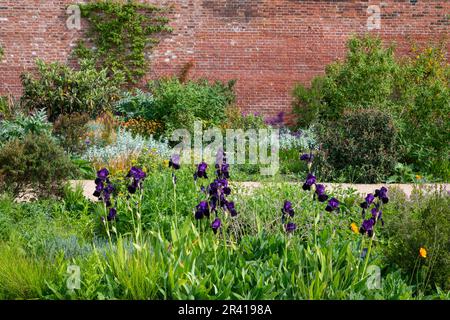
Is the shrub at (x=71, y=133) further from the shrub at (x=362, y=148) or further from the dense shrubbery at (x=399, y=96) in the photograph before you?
the dense shrubbery at (x=399, y=96)

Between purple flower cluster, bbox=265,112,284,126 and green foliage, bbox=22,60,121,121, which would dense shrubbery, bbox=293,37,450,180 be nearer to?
purple flower cluster, bbox=265,112,284,126

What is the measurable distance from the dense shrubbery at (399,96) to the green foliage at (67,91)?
4.32m

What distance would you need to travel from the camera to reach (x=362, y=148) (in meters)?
9.48

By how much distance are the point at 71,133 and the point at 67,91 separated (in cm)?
329

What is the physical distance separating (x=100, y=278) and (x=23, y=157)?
346cm

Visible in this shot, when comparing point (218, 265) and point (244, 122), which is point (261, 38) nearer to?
point (244, 122)

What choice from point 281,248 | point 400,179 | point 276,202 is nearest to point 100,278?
point 281,248

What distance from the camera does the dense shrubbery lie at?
33.7 ft

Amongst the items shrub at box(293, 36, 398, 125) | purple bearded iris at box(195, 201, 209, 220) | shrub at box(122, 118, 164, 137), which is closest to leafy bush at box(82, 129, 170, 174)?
shrub at box(122, 118, 164, 137)

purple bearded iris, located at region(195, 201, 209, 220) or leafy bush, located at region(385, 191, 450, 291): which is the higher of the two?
purple bearded iris, located at region(195, 201, 209, 220)

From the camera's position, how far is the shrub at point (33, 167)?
6.93 meters

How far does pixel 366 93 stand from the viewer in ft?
38.3

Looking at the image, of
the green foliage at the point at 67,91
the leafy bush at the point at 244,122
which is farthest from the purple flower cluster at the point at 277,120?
the green foliage at the point at 67,91

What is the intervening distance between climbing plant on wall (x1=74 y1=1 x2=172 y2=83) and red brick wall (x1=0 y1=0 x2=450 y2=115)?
274 millimetres
